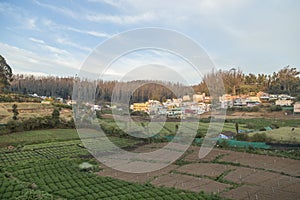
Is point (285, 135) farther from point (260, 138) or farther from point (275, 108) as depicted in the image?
point (275, 108)

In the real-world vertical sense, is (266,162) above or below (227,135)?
below

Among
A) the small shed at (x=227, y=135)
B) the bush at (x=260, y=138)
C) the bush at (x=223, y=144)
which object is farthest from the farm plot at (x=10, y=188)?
the bush at (x=260, y=138)

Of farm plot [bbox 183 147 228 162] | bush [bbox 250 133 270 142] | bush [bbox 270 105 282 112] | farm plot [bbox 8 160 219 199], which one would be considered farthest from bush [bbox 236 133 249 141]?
farm plot [bbox 8 160 219 199]

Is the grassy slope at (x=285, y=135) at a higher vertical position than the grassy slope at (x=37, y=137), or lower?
higher

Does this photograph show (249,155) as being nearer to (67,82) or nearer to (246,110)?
(246,110)

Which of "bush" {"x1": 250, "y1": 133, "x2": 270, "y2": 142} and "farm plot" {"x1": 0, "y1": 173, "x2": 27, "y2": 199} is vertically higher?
"bush" {"x1": 250, "y1": 133, "x2": 270, "y2": 142}

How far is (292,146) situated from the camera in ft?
47.1

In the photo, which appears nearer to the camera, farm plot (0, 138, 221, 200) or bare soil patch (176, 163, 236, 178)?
farm plot (0, 138, 221, 200)

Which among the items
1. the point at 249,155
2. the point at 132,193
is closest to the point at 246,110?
the point at 249,155

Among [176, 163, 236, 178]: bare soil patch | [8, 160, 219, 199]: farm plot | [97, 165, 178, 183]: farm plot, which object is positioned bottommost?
[97, 165, 178, 183]: farm plot

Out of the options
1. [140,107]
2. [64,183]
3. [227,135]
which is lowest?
[64,183]

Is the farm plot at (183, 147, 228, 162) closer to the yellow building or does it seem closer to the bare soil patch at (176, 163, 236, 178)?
the bare soil patch at (176, 163, 236, 178)

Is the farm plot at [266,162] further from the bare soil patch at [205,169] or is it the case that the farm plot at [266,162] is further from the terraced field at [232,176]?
the bare soil patch at [205,169]

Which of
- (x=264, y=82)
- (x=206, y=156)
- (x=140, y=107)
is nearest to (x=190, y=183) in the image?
(x=206, y=156)
